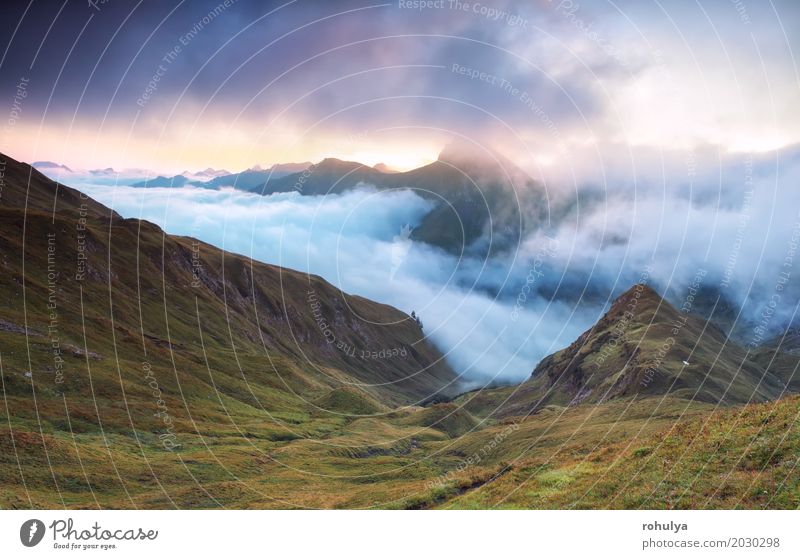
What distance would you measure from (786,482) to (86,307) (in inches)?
7280

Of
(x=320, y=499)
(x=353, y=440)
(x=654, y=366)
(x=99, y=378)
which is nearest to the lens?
(x=320, y=499)

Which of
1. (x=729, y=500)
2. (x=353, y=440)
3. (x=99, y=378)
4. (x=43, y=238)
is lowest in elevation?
(x=353, y=440)

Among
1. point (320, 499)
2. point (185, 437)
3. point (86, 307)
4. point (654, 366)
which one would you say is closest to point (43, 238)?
point (86, 307)

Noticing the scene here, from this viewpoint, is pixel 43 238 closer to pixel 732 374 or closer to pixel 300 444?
pixel 300 444

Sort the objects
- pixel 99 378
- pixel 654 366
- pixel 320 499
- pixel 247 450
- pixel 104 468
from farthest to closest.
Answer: pixel 654 366, pixel 99 378, pixel 247 450, pixel 104 468, pixel 320 499

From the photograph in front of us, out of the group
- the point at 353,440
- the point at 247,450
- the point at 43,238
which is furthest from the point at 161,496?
the point at 43,238

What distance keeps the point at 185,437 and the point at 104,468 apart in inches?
1267

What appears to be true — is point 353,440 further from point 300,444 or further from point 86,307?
point 86,307

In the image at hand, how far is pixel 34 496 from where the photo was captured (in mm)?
68688

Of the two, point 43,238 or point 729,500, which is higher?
point 43,238

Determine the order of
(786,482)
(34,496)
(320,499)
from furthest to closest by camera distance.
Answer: (320,499) → (34,496) → (786,482)

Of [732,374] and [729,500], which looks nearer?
[729,500]

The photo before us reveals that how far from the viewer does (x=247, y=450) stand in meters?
116

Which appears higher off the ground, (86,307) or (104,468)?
(86,307)
